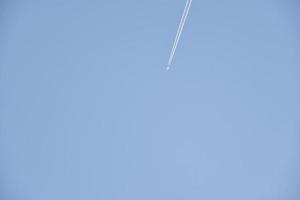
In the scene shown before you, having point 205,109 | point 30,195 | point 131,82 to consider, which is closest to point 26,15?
point 131,82

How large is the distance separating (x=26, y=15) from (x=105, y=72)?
517 millimetres

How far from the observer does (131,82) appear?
2086 millimetres

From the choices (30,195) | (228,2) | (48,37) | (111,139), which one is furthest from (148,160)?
(228,2)

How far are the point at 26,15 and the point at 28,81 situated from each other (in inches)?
13.9

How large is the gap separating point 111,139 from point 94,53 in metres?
0.48

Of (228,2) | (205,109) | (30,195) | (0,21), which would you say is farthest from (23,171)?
(228,2)

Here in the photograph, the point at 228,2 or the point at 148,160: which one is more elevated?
the point at 228,2

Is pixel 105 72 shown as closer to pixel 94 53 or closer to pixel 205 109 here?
pixel 94 53

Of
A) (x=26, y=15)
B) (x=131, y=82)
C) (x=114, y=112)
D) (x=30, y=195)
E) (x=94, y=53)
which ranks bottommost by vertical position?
(x=30, y=195)

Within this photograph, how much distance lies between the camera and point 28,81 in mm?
2029

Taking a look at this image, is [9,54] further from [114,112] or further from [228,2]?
[228,2]

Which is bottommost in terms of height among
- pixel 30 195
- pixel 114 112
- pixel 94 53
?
pixel 30 195

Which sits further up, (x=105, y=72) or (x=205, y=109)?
(x=105, y=72)

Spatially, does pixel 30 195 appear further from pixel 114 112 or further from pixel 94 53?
pixel 94 53
